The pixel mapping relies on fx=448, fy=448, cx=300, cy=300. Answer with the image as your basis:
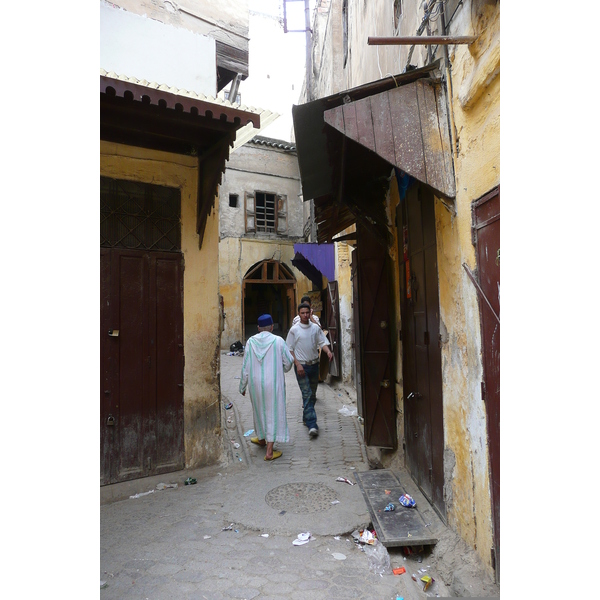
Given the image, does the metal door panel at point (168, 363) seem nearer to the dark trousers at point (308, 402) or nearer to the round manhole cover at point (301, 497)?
the round manhole cover at point (301, 497)

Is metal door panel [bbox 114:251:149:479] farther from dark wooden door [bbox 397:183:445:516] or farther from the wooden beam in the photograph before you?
the wooden beam

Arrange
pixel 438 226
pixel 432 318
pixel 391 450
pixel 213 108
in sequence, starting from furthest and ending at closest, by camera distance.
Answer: pixel 391 450
pixel 213 108
pixel 432 318
pixel 438 226

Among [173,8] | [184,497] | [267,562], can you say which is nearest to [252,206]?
[173,8]

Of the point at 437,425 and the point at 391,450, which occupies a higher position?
the point at 437,425

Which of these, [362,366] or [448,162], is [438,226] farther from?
[362,366]

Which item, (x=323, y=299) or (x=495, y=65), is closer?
(x=495, y=65)

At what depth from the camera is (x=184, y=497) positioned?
464 centimetres

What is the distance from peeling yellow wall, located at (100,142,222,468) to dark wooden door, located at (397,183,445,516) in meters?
2.29

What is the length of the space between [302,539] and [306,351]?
3.66 m

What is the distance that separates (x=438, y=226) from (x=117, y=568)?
3.55 meters

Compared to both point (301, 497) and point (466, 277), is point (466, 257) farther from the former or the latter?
point (301, 497)

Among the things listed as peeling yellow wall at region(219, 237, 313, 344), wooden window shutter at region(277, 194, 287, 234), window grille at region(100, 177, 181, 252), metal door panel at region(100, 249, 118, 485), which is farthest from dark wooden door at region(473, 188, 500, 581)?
wooden window shutter at region(277, 194, 287, 234)

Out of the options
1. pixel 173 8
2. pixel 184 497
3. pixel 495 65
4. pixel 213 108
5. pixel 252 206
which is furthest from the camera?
pixel 252 206

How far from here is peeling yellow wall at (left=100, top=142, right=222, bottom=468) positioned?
208 inches
